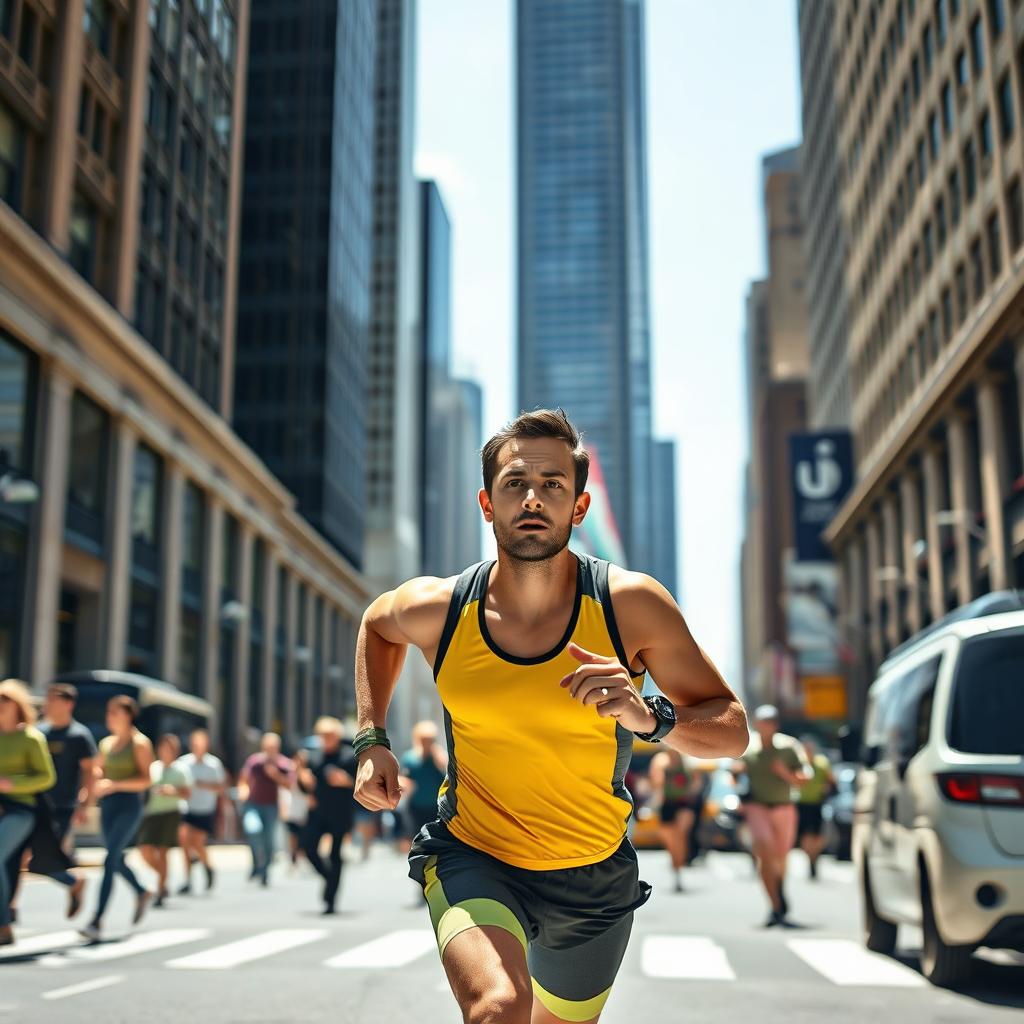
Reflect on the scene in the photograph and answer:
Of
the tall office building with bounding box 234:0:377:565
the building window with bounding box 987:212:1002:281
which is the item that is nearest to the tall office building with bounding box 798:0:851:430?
the tall office building with bounding box 234:0:377:565

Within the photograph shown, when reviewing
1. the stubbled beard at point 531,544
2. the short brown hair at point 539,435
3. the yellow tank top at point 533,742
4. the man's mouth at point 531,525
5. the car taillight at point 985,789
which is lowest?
the car taillight at point 985,789

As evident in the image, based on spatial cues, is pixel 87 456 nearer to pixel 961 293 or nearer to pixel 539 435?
pixel 961 293

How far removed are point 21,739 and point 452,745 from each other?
7.24m

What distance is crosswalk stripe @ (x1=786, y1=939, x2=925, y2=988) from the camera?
9320 mm

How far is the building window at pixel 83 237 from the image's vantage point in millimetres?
35000

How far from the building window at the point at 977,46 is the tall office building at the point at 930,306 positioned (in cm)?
6

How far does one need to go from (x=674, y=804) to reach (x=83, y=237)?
75.8 ft

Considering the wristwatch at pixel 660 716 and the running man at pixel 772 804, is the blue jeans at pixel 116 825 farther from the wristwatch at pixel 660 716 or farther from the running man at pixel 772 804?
the wristwatch at pixel 660 716

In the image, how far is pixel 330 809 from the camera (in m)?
14.7

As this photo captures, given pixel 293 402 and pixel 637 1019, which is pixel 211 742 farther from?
pixel 637 1019

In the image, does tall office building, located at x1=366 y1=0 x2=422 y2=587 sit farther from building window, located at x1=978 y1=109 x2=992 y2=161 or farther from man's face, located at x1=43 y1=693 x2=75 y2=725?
man's face, located at x1=43 y1=693 x2=75 y2=725

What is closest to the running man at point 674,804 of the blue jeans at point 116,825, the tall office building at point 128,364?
the blue jeans at point 116,825

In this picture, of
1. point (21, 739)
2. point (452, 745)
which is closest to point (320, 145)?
point (21, 739)

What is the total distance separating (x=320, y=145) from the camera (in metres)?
79.1
